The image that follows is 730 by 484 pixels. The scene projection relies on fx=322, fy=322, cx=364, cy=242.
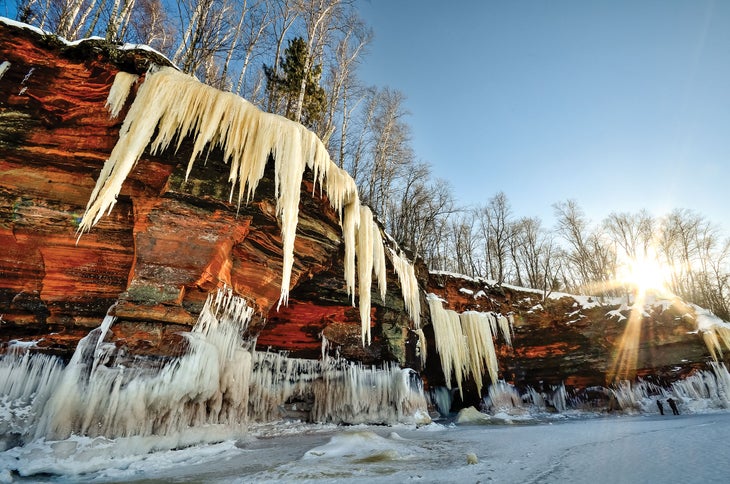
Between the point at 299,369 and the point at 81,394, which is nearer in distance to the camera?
the point at 81,394

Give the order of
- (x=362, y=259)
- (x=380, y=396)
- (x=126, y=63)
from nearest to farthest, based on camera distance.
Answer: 1. (x=126, y=63)
2. (x=362, y=259)
3. (x=380, y=396)

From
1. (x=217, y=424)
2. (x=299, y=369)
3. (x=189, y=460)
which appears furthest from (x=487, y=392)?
(x=189, y=460)

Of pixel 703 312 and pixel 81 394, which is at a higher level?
pixel 703 312

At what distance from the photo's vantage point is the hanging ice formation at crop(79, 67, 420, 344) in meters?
4.89

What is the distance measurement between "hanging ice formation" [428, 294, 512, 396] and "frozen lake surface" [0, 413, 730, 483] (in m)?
7.07

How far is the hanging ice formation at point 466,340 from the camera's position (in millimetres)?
11172

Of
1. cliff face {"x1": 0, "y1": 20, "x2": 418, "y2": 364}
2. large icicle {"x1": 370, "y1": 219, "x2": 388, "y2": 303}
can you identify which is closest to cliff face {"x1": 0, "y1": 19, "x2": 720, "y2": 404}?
cliff face {"x1": 0, "y1": 20, "x2": 418, "y2": 364}

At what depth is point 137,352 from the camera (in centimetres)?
461

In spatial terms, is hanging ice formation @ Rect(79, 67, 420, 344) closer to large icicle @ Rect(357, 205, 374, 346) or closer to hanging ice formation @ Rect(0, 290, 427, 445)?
large icicle @ Rect(357, 205, 374, 346)

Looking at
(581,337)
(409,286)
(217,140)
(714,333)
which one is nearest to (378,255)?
(409,286)

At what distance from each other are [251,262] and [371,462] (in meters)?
4.42

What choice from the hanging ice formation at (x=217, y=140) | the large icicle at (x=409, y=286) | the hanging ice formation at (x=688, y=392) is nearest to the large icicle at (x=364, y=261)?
the hanging ice formation at (x=217, y=140)

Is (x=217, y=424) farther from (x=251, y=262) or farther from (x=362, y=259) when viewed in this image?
(x=362, y=259)

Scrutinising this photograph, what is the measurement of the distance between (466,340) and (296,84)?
11345 mm
